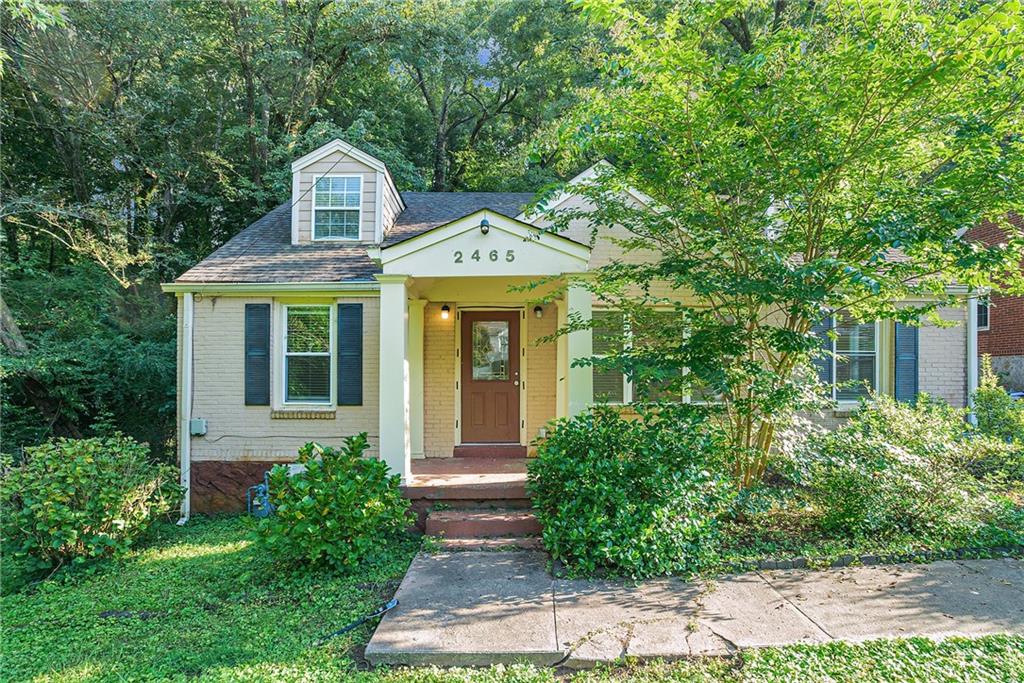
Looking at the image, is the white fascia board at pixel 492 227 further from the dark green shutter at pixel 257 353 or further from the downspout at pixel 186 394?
the downspout at pixel 186 394

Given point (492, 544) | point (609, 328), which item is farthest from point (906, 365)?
point (492, 544)

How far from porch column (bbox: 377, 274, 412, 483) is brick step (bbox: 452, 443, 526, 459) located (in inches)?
77.9

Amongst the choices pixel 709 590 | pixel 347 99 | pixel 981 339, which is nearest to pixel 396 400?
pixel 709 590

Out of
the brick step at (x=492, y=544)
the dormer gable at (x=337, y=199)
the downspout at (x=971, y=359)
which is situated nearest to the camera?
the brick step at (x=492, y=544)

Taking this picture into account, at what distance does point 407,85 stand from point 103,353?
42.3ft

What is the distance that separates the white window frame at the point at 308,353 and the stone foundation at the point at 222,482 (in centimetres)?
96

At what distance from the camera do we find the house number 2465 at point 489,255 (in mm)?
6059

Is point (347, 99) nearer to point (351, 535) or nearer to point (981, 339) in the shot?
point (351, 535)

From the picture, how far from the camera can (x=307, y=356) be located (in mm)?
7457

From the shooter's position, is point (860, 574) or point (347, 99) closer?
point (860, 574)

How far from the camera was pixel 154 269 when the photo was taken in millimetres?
11344

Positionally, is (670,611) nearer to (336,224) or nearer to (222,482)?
(222,482)

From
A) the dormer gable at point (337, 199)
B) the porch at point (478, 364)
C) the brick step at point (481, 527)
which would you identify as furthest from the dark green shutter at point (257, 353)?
the brick step at point (481, 527)

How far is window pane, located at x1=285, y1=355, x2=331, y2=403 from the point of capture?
24.4 feet
